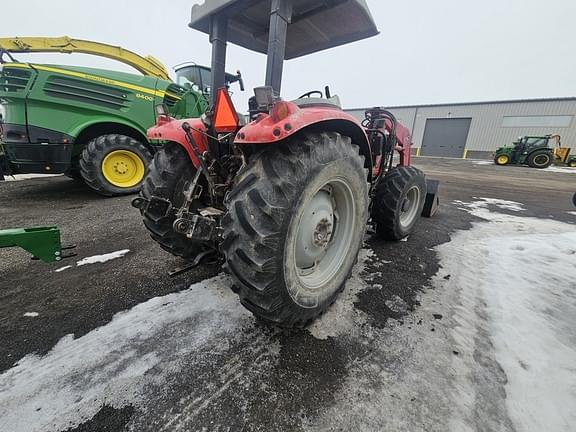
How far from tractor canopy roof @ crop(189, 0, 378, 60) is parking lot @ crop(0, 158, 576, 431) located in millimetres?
2016

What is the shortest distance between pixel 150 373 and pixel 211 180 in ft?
3.89

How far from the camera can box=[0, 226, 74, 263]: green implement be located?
1.30m

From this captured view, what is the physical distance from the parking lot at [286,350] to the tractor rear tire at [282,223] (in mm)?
298

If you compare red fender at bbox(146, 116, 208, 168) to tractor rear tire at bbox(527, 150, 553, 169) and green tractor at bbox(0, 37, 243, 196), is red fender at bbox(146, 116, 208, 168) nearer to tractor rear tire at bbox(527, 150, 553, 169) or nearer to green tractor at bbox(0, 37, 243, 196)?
green tractor at bbox(0, 37, 243, 196)

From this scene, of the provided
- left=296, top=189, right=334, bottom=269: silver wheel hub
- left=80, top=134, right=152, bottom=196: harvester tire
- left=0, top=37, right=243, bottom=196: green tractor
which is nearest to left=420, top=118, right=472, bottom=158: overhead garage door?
left=0, top=37, right=243, bottom=196: green tractor

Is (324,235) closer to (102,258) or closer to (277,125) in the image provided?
(277,125)

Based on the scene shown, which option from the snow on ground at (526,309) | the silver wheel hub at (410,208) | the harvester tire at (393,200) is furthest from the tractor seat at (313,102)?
the snow on ground at (526,309)

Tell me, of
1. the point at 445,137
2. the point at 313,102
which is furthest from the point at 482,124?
the point at 313,102

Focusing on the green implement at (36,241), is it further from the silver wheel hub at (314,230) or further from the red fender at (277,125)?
the silver wheel hub at (314,230)

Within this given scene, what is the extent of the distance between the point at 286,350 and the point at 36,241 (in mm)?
1492

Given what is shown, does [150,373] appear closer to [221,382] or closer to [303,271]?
[221,382]

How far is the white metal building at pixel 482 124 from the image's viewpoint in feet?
76.0

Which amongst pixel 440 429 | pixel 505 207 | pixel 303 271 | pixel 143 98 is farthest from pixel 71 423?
pixel 505 207

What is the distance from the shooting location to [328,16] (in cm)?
201
